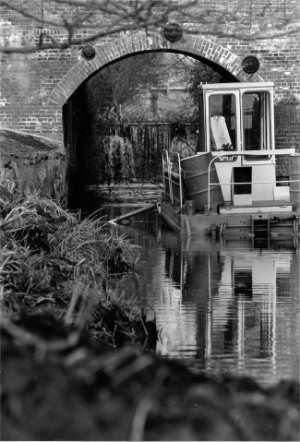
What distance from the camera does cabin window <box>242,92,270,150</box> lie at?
25.3m

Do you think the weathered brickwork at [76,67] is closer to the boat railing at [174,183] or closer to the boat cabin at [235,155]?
the boat cabin at [235,155]

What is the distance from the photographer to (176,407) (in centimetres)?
424

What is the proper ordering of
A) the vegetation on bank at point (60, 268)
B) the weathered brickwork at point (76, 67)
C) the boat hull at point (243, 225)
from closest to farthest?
the vegetation on bank at point (60, 268) → the boat hull at point (243, 225) → the weathered brickwork at point (76, 67)

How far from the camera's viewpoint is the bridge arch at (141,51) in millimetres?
26234

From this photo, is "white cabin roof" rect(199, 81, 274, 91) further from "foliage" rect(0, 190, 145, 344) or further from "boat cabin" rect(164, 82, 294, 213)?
"foliage" rect(0, 190, 145, 344)

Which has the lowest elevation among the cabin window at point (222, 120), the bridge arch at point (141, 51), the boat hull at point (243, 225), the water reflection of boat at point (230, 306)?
the water reflection of boat at point (230, 306)

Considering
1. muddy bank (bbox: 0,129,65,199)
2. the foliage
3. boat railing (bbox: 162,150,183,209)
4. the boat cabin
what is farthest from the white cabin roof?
the foliage

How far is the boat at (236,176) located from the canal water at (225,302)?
108 centimetres

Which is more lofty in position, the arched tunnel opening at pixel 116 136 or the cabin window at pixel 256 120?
the arched tunnel opening at pixel 116 136

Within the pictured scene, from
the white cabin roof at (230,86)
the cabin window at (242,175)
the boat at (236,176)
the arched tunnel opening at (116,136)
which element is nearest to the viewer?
the boat at (236,176)

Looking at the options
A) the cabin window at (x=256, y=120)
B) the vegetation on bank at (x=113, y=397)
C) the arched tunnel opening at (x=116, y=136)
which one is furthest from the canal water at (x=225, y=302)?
the arched tunnel opening at (x=116, y=136)

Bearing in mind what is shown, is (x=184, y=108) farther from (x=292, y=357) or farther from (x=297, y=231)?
(x=292, y=357)

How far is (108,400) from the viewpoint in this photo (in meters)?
4.22

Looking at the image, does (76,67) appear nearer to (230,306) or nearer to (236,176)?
(236,176)
